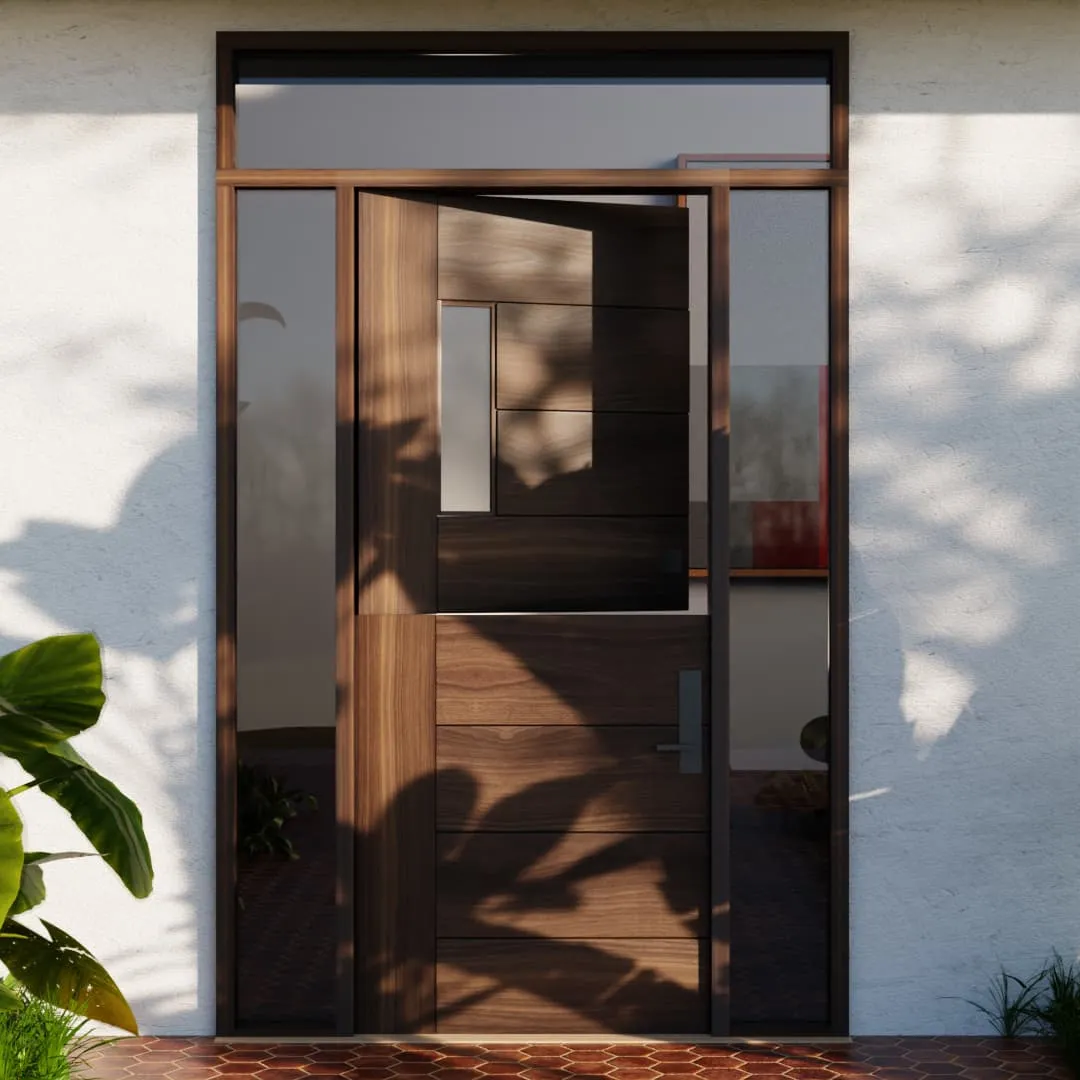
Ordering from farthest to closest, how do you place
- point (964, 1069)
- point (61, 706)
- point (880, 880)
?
1. point (880, 880)
2. point (964, 1069)
3. point (61, 706)

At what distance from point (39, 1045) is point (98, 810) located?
802 mm

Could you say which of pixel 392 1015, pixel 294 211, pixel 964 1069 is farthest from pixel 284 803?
pixel 964 1069

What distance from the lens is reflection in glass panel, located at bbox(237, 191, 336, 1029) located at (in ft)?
13.0

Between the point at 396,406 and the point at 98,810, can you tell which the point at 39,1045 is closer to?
the point at 98,810

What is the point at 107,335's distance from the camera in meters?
3.95

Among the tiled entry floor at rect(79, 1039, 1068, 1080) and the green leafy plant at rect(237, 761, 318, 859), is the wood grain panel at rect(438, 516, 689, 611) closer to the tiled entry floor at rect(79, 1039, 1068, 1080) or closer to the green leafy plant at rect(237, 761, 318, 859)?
the green leafy plant at rect(237, 761, 318, 859)

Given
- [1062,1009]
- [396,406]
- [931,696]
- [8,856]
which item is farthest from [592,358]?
[1062,1009]

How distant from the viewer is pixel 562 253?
405 centimetres

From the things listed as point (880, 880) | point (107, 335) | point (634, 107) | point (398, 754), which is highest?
point (634, 107)

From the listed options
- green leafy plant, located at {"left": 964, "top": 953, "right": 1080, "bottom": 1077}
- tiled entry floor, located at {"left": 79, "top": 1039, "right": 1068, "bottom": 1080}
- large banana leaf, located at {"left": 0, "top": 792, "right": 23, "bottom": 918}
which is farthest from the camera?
green leafy plant, located at {"left": 964, "top": 953, "right": 1080, "bottom": 1077}

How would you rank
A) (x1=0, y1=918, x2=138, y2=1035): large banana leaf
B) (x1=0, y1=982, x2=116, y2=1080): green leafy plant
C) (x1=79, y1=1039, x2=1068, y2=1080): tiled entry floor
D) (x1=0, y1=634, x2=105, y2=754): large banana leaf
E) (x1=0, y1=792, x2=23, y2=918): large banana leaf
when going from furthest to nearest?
(x1=79, y1=1039, x2=1068, y2=1080): tiled entry floor, (x1=0, y1=982, x2=116, y2=1080): green leafy plant, (x1=0, y1=918, x2=138, y2=1035): large banana leaf, (x1=0, y1=634, x2=105, y2=754): large banana leaf, (x1=0, y1=792, x2=23, y2=918): large banana leaf

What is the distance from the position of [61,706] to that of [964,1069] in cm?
252

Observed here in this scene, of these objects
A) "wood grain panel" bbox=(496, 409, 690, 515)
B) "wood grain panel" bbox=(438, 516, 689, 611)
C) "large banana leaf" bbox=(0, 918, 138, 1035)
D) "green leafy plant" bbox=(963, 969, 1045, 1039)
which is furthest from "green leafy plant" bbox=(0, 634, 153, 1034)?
"green leafy plant" bbox=(963, 969, 1045, 1039)

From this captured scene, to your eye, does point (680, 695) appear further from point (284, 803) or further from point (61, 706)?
point (61, 706)
